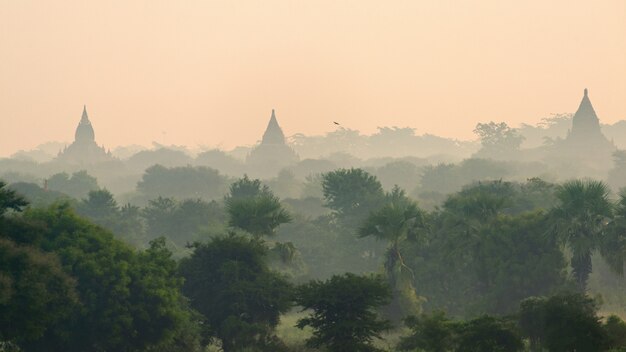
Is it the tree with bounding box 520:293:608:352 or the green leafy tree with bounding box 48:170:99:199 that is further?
the green leafy tree with bounding box 48:170:99:199

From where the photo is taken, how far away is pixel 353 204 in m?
78.2

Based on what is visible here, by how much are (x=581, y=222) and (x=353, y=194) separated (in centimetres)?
2939

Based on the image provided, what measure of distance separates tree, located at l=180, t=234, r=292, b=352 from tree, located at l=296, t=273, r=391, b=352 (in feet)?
12.3

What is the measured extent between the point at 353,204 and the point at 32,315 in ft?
151

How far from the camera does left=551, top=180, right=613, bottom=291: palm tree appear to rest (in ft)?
165

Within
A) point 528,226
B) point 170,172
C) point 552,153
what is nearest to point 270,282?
point 528,226

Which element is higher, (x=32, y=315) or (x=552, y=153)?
(x=552, y=153)

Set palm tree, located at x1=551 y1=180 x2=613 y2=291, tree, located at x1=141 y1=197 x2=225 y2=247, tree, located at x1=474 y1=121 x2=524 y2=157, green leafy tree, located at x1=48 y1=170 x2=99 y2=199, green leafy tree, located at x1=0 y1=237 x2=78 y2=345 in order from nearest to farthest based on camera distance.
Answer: green leafy tree, located at x1=0 y1=237 x2=78 y2=345
palm tree, located at x1=551 y1=180 x2=613 y2=291
tree, located at x1=141 y1=197 x2=225 y2=247
green leafy tree, located at x1=48 y1=170 x2=99 y2=199
tree, located at x1=474 y1=121 x2=524 y2=157

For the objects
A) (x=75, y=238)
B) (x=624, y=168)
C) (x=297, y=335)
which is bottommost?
(x=297, y=335)

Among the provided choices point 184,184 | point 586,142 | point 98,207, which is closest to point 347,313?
point 98,207

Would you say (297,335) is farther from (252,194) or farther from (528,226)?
(252,194)

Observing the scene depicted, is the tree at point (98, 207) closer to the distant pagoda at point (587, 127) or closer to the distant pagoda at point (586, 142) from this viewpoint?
the distant pagoda at point (586, 142)

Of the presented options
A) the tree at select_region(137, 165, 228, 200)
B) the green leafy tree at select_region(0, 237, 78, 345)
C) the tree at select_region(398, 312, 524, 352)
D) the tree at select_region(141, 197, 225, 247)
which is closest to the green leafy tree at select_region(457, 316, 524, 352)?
the tree at select_region(398, 312, 524, 352)

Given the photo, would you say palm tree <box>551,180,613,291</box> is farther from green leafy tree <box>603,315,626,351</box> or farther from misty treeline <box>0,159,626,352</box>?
green leafy tree <box>603,315,626,351</box>
